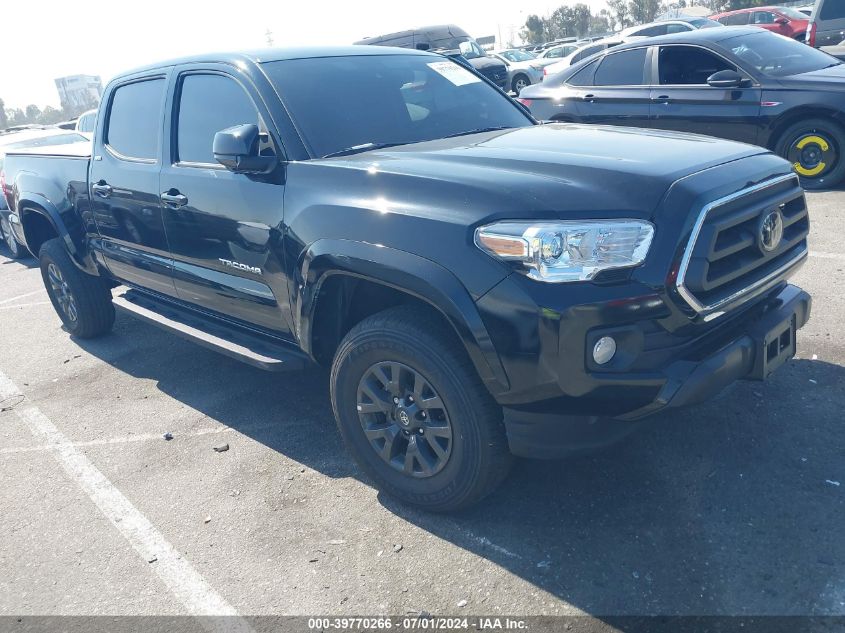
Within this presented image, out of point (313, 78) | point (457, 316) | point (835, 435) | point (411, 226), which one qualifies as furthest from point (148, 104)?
point (835, 435)

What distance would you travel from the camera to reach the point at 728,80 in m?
7.57

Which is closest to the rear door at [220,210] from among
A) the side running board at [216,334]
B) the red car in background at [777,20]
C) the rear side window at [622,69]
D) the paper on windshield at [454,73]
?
the side running board at [216,334]

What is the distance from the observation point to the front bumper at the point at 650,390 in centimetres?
261

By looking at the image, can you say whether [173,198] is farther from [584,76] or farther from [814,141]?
[814,141]

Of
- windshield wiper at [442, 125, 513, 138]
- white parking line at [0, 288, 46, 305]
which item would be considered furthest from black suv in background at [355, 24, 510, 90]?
windshield wiper at [442, 125, 513, 138]

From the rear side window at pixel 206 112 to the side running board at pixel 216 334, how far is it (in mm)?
952

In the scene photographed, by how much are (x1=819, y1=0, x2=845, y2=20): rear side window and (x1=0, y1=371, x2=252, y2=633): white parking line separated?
13851 millimetres

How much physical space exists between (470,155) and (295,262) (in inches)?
36.4

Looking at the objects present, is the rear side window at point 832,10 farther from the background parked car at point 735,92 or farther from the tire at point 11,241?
the tire at point 11,241

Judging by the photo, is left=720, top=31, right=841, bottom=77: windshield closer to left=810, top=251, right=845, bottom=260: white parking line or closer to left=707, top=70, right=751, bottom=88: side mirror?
left=707, top=70, right=751, bottom=88: side mirror

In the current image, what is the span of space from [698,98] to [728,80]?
0.39m

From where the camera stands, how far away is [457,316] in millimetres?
2752

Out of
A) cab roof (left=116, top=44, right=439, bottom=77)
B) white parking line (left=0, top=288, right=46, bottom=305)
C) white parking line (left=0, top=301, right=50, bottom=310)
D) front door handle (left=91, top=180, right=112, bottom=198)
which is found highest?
cab roof (left=116, top=44, right=439, bottom=77)

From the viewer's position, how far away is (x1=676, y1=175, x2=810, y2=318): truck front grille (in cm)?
266
